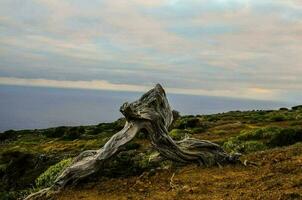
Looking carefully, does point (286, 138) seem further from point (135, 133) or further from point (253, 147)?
point (135, 133)

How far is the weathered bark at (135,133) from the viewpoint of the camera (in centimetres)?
1479

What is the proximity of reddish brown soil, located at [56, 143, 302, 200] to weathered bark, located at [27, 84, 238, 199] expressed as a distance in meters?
0.45

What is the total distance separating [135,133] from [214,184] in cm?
292

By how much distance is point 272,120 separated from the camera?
4281cm

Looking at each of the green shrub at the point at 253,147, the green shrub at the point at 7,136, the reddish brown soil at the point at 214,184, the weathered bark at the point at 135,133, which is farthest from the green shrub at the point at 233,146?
the green shrub at the point at 7,136

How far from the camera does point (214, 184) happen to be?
1371 centimetres

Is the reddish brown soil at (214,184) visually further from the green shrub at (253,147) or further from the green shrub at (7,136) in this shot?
the green shrub at (7,136)

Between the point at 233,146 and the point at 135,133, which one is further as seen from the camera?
the point at 233,146

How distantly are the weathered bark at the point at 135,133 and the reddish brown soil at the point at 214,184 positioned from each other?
452 mm

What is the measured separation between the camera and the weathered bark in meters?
14.8

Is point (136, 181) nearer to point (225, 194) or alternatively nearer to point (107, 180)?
point (107, 180)

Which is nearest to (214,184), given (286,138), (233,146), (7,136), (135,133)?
(135,133)

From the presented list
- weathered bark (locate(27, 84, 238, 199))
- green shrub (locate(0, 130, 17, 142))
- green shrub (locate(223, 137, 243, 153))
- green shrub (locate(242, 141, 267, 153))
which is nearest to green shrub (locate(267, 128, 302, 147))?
green shrub (locate(242, 141, 267, 153))

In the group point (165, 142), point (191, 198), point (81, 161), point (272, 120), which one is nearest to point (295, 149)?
point (165, 142)
